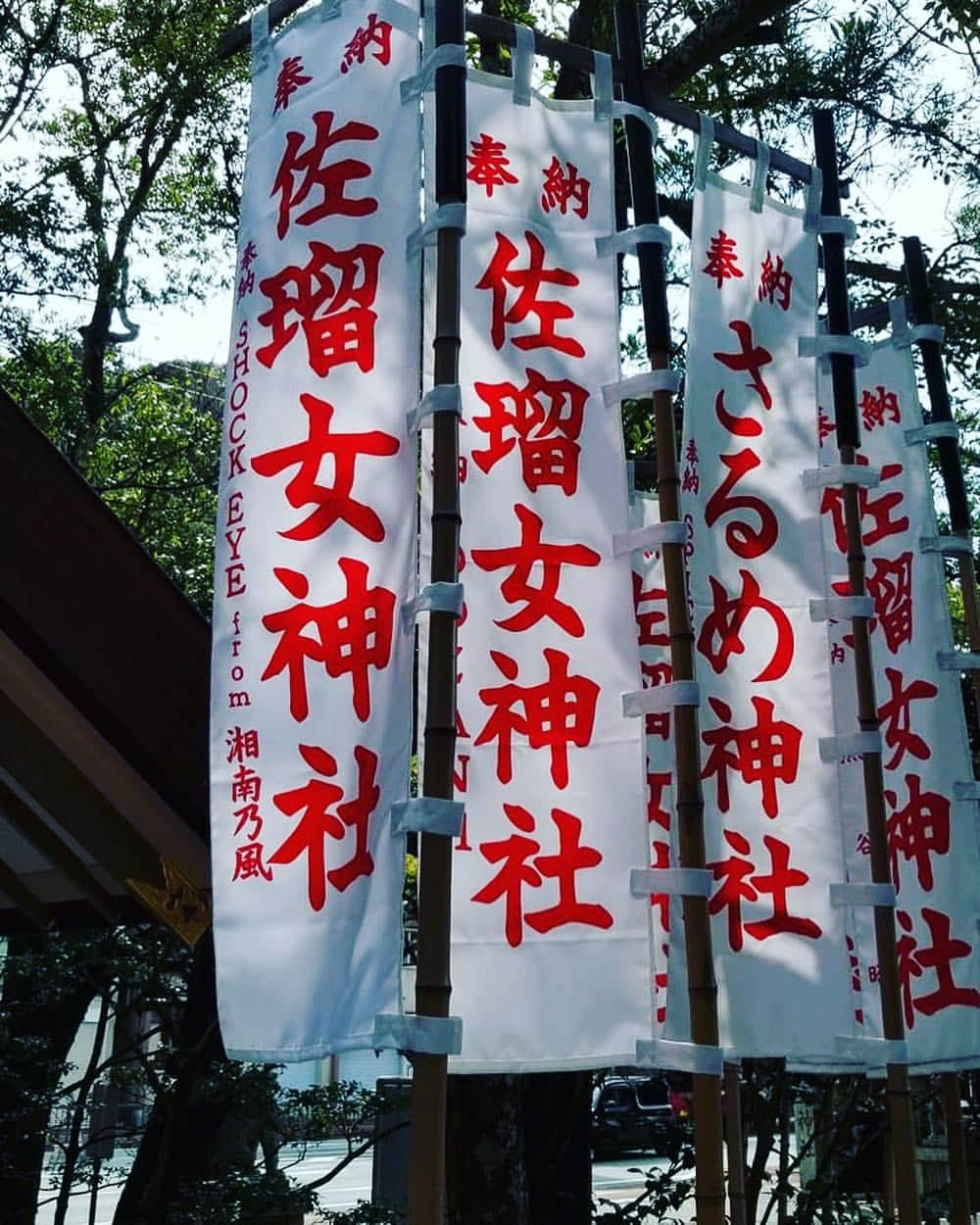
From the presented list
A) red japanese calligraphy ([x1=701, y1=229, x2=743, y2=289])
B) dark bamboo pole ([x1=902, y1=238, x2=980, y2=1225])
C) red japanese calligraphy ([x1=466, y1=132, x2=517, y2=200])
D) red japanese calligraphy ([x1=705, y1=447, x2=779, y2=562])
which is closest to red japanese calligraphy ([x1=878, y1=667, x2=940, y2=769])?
dark bamboo pole ([x1=902, y1=238, x2=980, y2=1225])

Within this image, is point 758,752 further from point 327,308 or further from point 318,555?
point 327,308

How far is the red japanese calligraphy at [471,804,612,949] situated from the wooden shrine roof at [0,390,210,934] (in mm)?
920

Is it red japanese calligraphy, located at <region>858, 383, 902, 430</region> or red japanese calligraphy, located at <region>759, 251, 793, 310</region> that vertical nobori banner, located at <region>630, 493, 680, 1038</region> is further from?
red japanese calligraphy, located at <region>858, 383, 902, 430</region>

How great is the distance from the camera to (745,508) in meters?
4.96

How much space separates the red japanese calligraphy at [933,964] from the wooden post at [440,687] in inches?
107

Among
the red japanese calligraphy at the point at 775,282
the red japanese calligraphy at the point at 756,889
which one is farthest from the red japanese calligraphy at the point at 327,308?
the red japanese calligraphy at the point at 756,889

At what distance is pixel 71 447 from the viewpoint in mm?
11062

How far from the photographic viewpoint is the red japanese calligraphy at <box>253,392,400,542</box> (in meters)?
3.63

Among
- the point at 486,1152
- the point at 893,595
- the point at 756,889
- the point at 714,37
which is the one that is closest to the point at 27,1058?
the point at 486,1152

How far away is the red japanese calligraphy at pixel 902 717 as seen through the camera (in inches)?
231

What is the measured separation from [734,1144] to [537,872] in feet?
8.35

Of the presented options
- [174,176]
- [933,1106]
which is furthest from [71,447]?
[933,1106]

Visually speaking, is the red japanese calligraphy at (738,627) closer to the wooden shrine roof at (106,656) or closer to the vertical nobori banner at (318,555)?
the vertical nobori banner at (318,555)

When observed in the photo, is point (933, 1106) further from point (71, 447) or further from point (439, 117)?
point (439, 117)
